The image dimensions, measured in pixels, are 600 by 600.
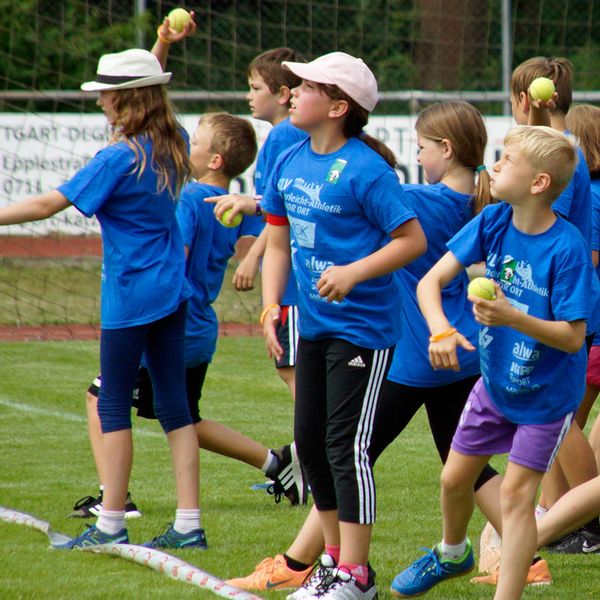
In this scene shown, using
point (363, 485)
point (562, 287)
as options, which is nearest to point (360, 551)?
point (363, 485)

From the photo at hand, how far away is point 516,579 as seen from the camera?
394 centimetres

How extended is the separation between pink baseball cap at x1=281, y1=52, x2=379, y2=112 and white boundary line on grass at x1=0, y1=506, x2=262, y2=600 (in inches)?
66.2

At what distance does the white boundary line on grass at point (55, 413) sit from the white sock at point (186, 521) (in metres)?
2.63

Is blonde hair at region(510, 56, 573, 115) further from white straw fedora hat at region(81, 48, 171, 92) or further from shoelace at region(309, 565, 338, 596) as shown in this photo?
shoelace at region(309, 565, 338, 596)

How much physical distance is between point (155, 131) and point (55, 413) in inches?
149

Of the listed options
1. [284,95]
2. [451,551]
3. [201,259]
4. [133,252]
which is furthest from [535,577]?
[284,95]

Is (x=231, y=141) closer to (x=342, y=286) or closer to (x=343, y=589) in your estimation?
(x=342, y=286)

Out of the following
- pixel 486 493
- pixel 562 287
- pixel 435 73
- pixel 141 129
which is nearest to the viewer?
pixel 562 287

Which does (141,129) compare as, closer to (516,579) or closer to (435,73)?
(516,579)

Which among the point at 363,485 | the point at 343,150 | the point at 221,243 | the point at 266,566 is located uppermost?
the point at 343,150

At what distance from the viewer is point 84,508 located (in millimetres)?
5781

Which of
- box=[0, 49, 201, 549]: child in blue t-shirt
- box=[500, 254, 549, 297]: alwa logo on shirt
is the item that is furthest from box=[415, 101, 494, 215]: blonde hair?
box=[0, 49, 201, 549]: child in blue t-shirt

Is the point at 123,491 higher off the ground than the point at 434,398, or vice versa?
the point at 434,398

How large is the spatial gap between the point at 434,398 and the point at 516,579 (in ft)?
2.97
